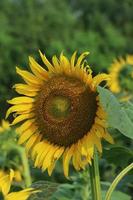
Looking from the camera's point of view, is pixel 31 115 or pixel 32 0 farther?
pixel 32 0

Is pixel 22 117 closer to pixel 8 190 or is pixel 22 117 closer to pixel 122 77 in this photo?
pixel 8 190

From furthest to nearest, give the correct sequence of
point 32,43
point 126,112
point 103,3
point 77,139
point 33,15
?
1. point 103,3
2. point 33,15
3. point 32,43
4. point 77,139
5. point 126,112

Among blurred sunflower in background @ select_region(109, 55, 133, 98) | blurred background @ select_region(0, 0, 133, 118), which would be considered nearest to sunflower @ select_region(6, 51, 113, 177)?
blurred sunflower in background @ select_region(109, 55, 133, 98)

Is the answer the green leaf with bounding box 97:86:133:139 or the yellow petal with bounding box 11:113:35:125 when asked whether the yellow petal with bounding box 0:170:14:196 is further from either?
the green leaf with bounding box 97:86:133:139

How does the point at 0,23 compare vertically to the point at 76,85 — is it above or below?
above

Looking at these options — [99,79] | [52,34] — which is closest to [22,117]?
[99,79]

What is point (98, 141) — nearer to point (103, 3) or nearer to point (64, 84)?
point (64, 84)

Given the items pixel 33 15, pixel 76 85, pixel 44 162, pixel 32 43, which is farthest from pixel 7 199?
pixel 33 15
